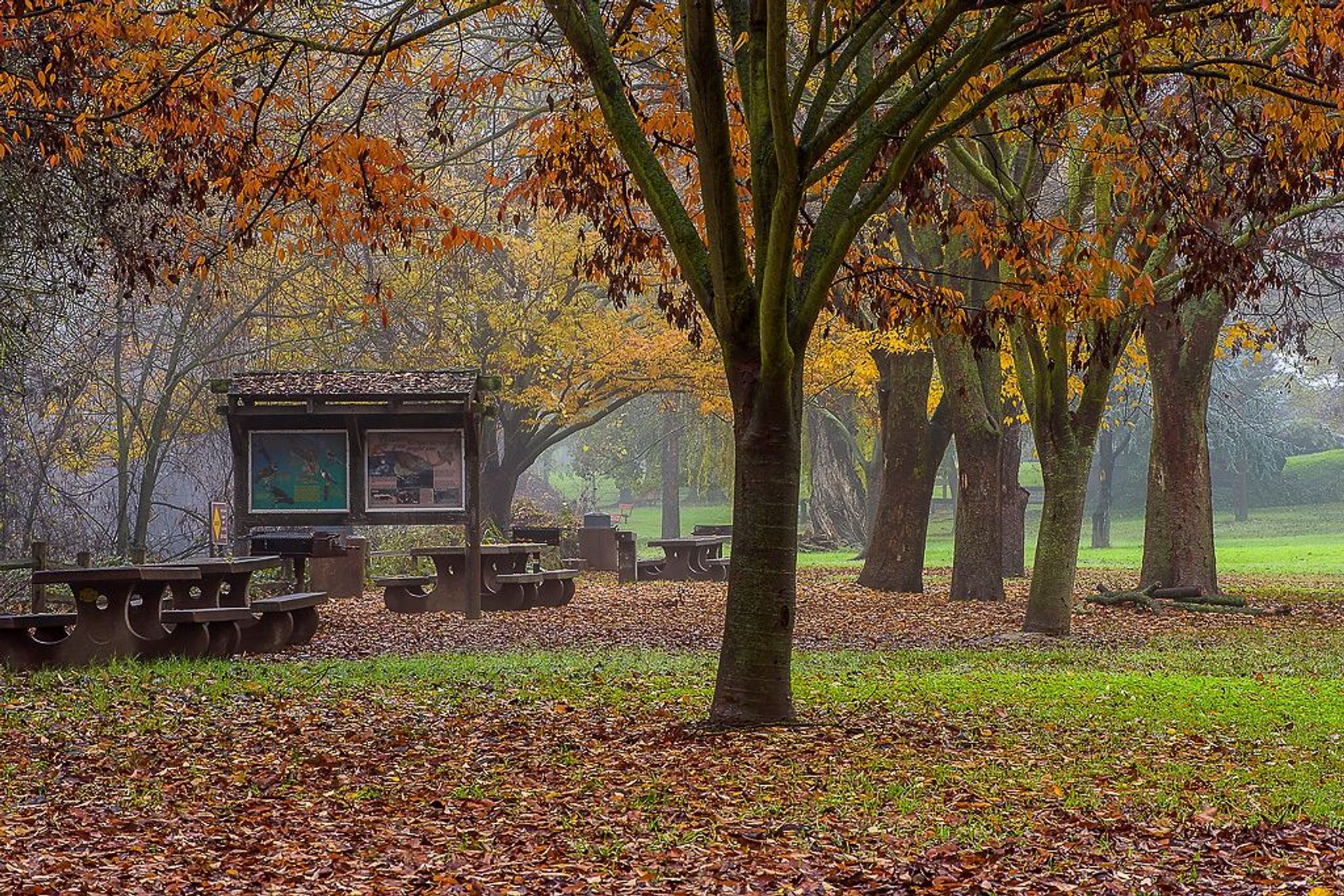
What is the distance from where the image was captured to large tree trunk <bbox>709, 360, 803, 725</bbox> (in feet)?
30.7

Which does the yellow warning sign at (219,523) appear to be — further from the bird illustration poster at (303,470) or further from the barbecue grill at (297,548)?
the barbecue grill at (297,548)

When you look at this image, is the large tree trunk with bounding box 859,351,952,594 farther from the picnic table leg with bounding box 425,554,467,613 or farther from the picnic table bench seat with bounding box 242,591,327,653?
the picnic table bench seat with bounding box 242,591,327,653

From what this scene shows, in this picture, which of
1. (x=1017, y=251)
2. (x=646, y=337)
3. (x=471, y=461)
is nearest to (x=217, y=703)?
(x=1017, y=251)

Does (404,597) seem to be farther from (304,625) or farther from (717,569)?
(717,569)

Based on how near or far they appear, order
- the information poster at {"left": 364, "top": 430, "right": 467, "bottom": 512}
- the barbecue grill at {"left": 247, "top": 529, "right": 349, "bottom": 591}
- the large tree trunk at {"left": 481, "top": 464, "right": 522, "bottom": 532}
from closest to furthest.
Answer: the barbecue grill at {"left": 247, "top": 529, "right": 349, "bottom": 591} → the information poster at {"left": 364, "top": 430, "right": 467, "bottom": 512} → the large tree trunk at {"left": 481, "top": 464, "right": 522, "bottom": 532}

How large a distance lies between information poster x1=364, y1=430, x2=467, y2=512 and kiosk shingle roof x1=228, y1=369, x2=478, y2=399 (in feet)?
2.50

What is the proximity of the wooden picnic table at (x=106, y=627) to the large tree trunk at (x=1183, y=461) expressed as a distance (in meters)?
13.5

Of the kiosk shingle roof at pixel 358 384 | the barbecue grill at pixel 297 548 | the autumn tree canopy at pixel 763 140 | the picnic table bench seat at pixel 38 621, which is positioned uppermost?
the autumn tree canopy at pixel 763 140

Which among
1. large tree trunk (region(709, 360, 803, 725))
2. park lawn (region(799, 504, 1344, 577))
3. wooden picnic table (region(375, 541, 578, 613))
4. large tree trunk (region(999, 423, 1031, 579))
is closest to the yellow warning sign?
wooden picnic table (region(375, 541, 578, 613))

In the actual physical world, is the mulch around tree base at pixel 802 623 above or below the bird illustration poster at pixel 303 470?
below

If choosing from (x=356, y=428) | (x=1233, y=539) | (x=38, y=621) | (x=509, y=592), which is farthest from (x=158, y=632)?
(x=1233, y=539)

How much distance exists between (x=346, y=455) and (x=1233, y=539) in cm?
4256

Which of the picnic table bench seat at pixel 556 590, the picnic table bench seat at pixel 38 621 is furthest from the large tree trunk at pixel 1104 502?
the picnic table bench seat at pixel 38 621

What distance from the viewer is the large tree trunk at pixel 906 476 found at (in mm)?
23094
